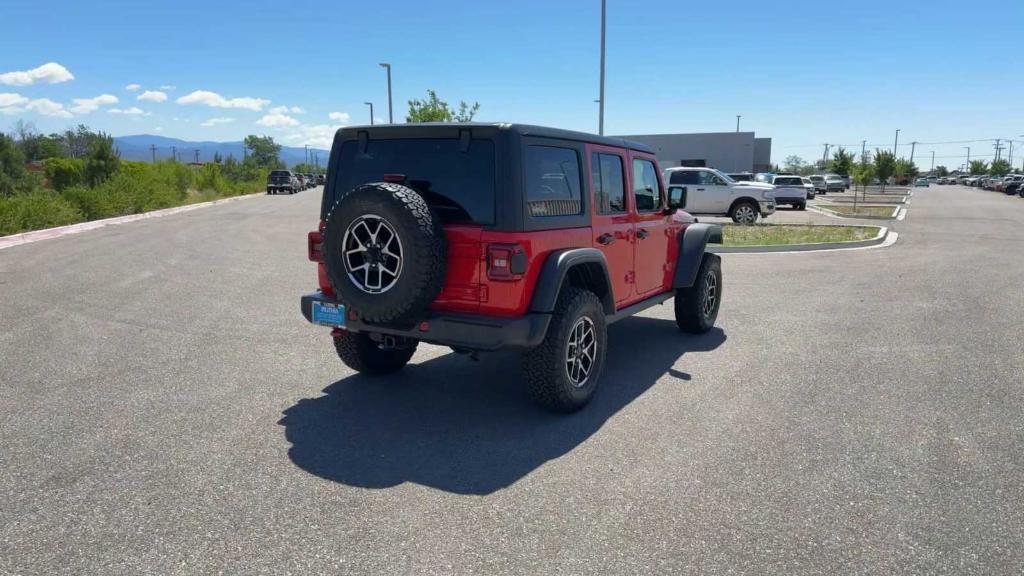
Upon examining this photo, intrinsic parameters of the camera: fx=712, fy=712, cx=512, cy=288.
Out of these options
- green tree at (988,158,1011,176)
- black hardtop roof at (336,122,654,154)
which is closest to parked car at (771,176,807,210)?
black hardtop roof at (336,122,654,154)

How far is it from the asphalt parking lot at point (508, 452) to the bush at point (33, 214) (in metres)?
12.0

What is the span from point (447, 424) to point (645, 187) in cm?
293

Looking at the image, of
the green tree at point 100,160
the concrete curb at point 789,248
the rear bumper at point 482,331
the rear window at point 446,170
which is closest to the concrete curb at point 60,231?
the green tree at point 100,160

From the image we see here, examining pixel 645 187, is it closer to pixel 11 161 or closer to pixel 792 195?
pixel 792 195

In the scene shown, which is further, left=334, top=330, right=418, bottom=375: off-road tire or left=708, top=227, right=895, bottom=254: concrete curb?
left=708, top=227, right=895, bottom=254: concrete curb

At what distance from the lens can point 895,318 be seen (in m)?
8.23

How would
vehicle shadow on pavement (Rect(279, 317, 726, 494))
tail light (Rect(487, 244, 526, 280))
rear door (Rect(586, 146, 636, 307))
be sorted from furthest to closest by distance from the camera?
rear door (Rect(586, 146, 636, 307)), tail light (Rect(487, 244, 526, 280)), vehicle shadow on pavement (Rect(279, 317, 726, 494))

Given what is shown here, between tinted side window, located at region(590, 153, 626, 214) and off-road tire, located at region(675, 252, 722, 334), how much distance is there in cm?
164

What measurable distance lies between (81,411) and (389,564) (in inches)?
124

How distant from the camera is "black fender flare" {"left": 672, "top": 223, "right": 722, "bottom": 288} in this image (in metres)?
6.94

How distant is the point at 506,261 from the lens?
4.42m

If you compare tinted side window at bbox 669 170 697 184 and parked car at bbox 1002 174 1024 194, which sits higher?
tinted side window at bbox 669 170 697 184

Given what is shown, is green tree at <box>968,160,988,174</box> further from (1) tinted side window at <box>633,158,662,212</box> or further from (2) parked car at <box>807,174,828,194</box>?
(1) tinted side window at <box>633,158,662,212</box>

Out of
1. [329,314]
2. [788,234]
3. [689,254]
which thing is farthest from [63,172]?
[689,254]
